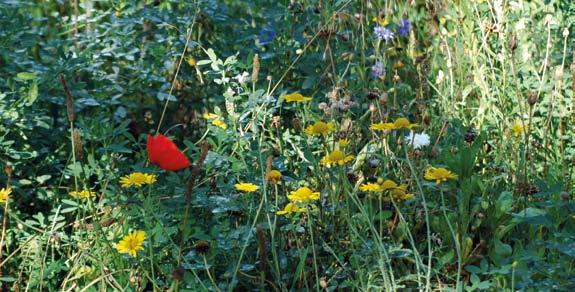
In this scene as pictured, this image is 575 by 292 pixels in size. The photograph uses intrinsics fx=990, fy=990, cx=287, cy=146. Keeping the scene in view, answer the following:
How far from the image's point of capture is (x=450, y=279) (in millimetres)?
2652

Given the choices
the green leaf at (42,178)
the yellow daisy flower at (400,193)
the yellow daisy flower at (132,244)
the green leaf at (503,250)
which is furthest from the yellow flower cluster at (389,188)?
the green leaf at (42,178)

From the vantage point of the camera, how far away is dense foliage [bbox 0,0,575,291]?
8.43ft

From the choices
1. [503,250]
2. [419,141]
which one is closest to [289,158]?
[419,141]

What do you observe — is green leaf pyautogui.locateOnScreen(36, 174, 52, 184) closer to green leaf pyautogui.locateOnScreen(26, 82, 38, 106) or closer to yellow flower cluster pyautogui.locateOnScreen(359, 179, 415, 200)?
green leaf pyautogui.locateOnScreen(26, 82, 38, 106)

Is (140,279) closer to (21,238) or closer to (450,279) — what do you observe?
(21,238)

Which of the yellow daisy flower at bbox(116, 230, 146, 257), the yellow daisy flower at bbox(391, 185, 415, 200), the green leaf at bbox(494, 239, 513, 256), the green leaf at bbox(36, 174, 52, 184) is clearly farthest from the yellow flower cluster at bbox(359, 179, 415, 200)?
the green leaf at bbox(36, 174, 52, 184)

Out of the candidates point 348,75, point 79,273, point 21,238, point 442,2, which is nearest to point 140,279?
point 79,273

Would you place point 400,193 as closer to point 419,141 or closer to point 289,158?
point 419,141

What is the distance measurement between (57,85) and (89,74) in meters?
0.62

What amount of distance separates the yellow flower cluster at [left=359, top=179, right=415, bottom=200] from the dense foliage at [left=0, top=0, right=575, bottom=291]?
0.03 feet

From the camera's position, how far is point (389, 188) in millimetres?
2654

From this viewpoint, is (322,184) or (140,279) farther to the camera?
(322,184)

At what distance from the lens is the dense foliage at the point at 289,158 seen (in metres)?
2.57

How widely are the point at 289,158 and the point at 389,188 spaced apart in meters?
0.51
